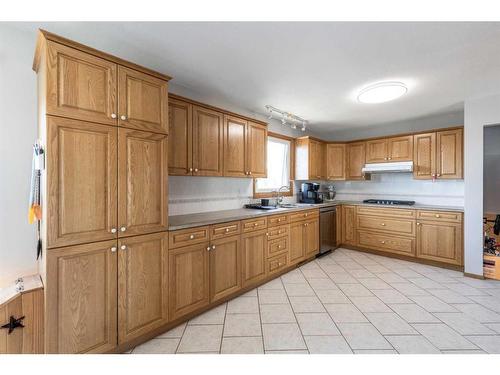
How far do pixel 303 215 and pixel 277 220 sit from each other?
26.9 inches

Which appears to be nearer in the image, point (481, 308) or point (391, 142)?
point (481, 308)

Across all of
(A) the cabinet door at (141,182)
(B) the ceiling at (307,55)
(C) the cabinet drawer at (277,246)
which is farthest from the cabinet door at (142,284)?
(B) the ceiling at (307,55)

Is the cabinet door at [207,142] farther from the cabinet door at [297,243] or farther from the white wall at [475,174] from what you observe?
the white wall at [475,174]

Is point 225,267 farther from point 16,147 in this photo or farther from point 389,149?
point 389,149

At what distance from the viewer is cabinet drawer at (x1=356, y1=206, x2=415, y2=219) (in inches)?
150

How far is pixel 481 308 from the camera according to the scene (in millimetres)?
2371

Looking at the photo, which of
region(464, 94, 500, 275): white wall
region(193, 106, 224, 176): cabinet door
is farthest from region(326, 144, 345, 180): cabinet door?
region(193, 106, 224, 176): cabinet door

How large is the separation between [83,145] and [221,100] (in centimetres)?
205

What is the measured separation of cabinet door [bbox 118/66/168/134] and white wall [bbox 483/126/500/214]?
452cm

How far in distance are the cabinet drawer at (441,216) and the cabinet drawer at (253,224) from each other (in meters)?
2.69

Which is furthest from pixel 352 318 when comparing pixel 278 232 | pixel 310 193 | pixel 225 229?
pixel 310 193

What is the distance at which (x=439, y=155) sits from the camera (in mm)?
3729
